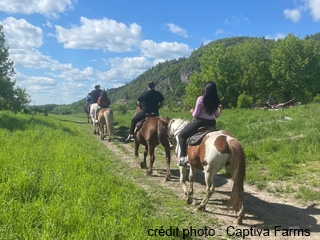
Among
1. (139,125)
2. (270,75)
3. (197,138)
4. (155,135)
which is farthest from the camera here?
(270,75)

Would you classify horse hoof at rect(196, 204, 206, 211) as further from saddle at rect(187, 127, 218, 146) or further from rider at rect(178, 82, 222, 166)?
saddle at rect(187, 127, 218, 146)

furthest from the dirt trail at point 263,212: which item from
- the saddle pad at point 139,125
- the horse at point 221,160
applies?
the saddle pad at point 139,125

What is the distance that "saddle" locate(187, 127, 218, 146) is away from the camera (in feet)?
17.3

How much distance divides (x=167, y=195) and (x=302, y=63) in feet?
167

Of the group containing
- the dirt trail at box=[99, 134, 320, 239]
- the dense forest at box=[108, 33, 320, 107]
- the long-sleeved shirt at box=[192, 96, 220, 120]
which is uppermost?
the dense forest at box=[108, 33, 320, 107]

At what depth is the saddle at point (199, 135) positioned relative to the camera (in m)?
5.28

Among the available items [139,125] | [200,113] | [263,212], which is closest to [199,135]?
[200,113]

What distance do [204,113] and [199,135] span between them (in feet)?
2.15

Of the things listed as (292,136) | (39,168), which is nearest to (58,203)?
(39,168)

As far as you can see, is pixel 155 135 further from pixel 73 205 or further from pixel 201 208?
pixel 73 205

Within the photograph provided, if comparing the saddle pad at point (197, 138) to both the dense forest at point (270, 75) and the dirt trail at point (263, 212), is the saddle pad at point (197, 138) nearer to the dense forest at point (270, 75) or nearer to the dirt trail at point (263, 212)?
the dirt trail at point (263, 212)

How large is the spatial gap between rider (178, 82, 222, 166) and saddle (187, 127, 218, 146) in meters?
0.11

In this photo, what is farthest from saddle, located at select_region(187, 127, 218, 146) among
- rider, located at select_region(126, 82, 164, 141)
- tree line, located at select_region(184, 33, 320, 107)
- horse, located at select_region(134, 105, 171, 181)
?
tree line, located at select_region(184, 33, 320, 107)

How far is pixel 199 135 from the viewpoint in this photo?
5.38 m
